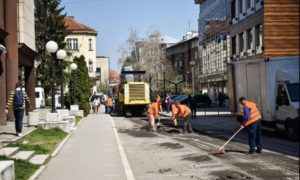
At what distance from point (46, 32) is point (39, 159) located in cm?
5919

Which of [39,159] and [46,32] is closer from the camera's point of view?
[39,159]

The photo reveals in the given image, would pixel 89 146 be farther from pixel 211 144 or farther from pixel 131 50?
pixel 131 50

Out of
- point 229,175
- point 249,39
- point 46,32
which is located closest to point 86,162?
point 229,175

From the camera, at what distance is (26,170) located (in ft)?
33.2

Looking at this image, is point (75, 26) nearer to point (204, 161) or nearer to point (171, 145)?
point (171, 145)

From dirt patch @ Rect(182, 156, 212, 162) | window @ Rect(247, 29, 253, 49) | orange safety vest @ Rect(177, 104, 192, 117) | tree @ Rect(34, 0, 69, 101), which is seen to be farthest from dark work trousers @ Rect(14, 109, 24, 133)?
tree @ Rect(34, 0, 69, 101)

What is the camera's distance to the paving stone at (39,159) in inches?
463

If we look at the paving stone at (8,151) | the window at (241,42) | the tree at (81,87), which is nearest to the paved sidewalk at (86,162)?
the paving stone at (8,151)

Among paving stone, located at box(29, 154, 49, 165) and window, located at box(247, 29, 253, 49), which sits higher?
window, located at box(247, 29, 253, 49)

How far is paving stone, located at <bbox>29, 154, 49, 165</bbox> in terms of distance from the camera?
11.8 m

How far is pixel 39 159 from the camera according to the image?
12.3m

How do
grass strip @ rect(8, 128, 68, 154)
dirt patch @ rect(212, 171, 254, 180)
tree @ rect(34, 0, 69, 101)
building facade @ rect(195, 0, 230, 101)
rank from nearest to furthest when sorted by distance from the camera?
building facade @ rect(195, 0, 230, 101) → dirt patch @ rect(212, 171, 254, 180) → grass strip @ rect(8, 128, 68, 154) → tree @ rect(34, 0, 69, 101)

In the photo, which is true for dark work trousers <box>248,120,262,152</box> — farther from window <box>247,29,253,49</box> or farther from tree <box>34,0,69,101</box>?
tree <box>34,0,69,101</box>

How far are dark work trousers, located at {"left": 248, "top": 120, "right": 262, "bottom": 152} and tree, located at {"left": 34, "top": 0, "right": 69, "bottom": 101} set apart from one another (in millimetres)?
56163
